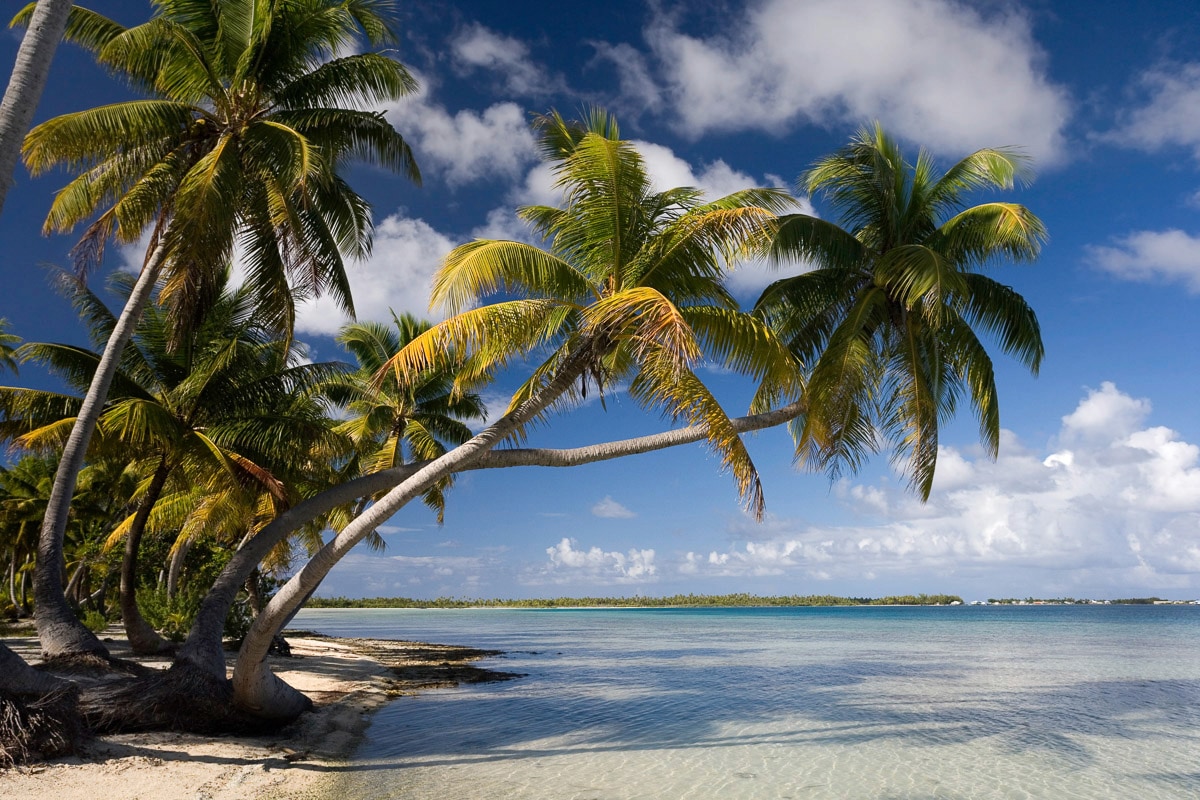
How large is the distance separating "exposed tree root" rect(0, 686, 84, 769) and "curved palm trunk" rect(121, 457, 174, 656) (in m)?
6.48

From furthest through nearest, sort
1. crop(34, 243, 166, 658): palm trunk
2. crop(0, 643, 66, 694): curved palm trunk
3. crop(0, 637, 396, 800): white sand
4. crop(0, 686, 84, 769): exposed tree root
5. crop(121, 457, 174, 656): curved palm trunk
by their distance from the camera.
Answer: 1. crop(121, 457, 174, 656): curved palm trunk
2. crop(34, 243, 166, 658): palm trunk
3. crop(0, 643, 66, 694): curved palm trunk
4. crop(0, 686, 84, 769): exposed tree root
5. crop(0, 637, 396, 800): white sand

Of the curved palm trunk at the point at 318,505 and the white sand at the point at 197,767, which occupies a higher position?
the curved palm trunk at the point at 318,505

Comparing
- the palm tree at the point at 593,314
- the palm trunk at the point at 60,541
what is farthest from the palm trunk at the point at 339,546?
the palm trunk at the point at 60,541

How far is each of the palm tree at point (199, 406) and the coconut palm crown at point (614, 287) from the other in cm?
545

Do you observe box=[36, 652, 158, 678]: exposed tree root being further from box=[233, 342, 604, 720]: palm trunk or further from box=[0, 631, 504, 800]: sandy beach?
box=[0, 631, 504, 800]: sandy beach

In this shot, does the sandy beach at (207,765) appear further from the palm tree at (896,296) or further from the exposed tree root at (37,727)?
the palm tree at (896,296)

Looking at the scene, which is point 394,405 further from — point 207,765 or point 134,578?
point 207,765

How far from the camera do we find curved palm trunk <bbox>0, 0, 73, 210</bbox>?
6566 mm

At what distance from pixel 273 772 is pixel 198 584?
16974 mm

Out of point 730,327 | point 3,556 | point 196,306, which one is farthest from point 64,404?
point 3,556

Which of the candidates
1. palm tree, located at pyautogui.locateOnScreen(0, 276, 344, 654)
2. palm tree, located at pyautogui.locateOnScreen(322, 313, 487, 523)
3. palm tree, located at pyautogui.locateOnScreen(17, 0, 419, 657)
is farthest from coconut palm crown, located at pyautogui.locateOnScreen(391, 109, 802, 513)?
palm tree, located at pyautogui.locateOnScreen(322, 313, 487, 523)

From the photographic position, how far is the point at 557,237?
969 centimetres

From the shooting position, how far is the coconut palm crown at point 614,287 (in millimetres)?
8398

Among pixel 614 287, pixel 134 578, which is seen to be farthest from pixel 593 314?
pixel 134 578
